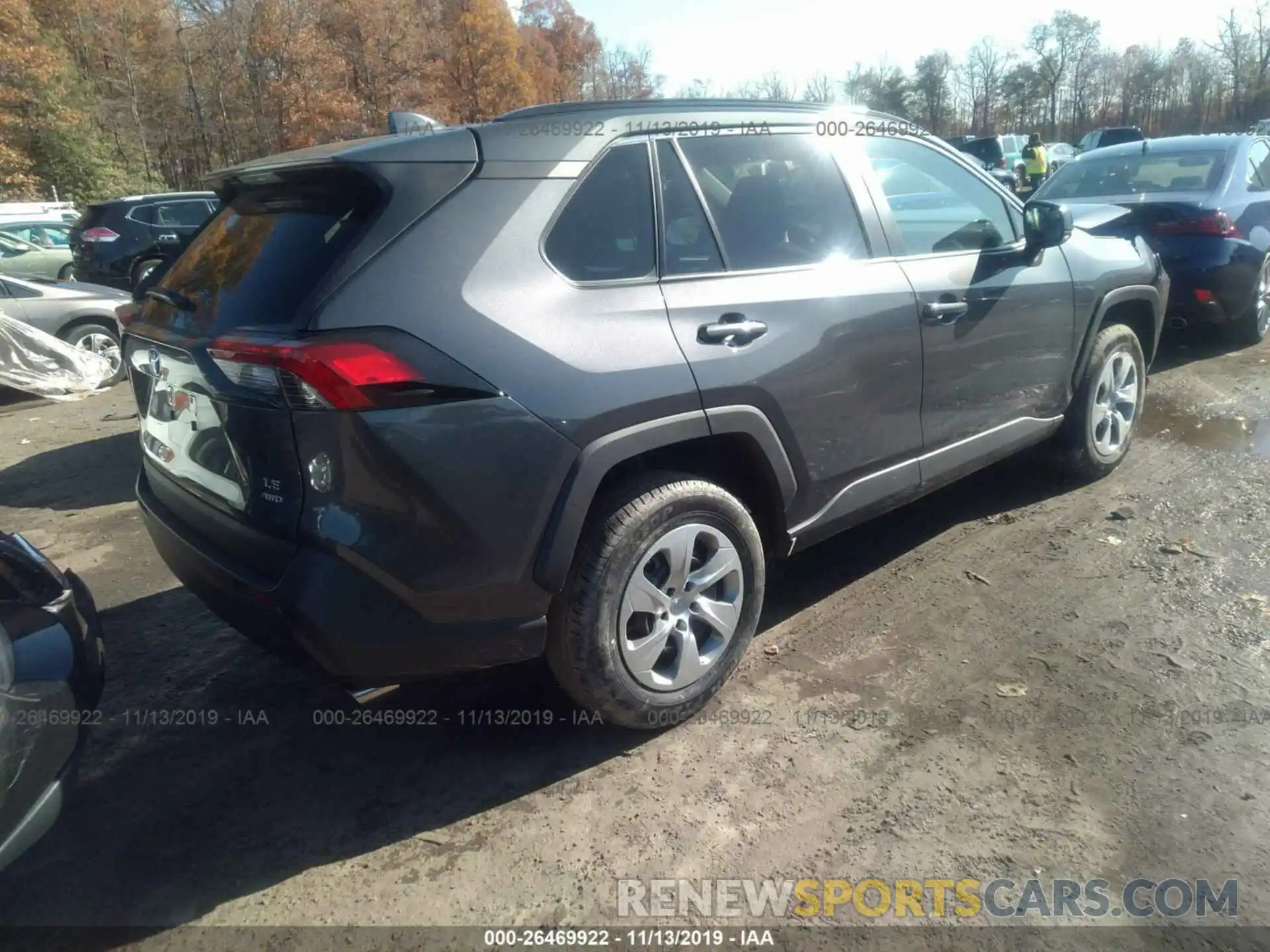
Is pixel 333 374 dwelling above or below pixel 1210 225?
above

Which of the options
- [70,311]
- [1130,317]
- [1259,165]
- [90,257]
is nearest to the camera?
[1130,317]

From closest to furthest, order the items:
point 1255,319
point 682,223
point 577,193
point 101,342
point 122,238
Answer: point 577,193
point 682,223
point 1255,319
point 101,342
point 122,238

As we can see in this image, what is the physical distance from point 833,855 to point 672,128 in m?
2.23

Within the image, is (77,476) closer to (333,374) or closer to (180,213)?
(333,374)

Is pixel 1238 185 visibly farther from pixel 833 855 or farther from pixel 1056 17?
pixel 1056 17

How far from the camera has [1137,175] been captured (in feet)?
24.7

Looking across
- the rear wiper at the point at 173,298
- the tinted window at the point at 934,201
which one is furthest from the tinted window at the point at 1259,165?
the rear wiper at the point at 173,298

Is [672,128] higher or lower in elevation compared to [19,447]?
higher

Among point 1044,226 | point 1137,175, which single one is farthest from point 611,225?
point 1137,175

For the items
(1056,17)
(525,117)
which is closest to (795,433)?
(525,117)

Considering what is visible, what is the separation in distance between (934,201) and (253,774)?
3367 millimetres

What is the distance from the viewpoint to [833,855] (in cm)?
245

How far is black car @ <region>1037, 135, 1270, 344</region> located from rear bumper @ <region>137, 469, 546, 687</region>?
570 centimetres

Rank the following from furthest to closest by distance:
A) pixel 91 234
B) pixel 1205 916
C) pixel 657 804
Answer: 1. pixel 91 234
2. pixel 657 804
3. pixel 1205 916
